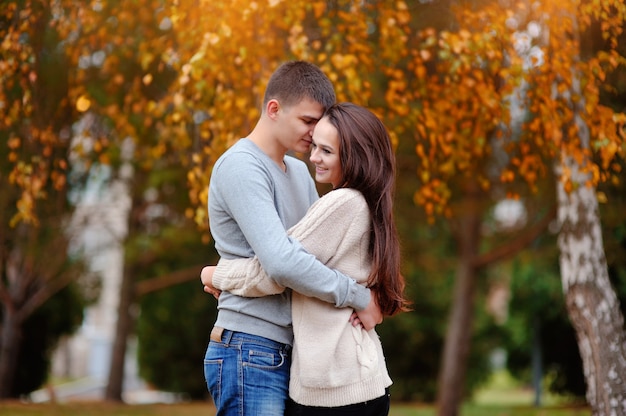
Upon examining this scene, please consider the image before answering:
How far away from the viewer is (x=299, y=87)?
2.95 metres

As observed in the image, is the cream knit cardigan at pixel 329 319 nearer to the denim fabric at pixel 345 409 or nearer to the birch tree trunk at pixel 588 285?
the denim fabric at pixel 345 409

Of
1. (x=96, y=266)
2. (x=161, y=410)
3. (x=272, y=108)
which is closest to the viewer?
(x=272, y=108)

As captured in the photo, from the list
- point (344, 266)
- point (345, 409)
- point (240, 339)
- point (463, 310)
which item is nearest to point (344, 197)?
point (344, 266)

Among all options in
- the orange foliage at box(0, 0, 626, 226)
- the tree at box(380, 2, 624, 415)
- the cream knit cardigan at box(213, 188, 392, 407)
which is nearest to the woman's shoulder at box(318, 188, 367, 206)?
the cream knit cardigan at box(213, 188, 392, 407)

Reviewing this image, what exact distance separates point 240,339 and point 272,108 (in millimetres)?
883

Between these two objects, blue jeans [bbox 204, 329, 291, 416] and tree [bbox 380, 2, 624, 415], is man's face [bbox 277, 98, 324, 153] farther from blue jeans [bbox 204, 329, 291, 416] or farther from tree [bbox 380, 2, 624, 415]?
tree [bbox 380, 2, 624, 415]

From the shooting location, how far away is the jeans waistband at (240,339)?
2748 mm

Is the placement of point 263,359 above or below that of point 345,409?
above

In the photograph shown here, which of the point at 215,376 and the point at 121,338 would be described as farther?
the point at 121,338

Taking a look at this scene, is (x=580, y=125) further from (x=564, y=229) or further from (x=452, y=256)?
(x=452, y=256)

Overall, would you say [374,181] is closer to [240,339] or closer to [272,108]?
[272,108]

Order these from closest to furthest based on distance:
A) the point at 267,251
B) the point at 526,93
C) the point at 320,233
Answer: the point at 267,251 → the point at 320,233 → the point at 526,93

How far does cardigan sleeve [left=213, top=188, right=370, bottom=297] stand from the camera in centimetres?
270

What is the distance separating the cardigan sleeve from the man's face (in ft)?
1.04
